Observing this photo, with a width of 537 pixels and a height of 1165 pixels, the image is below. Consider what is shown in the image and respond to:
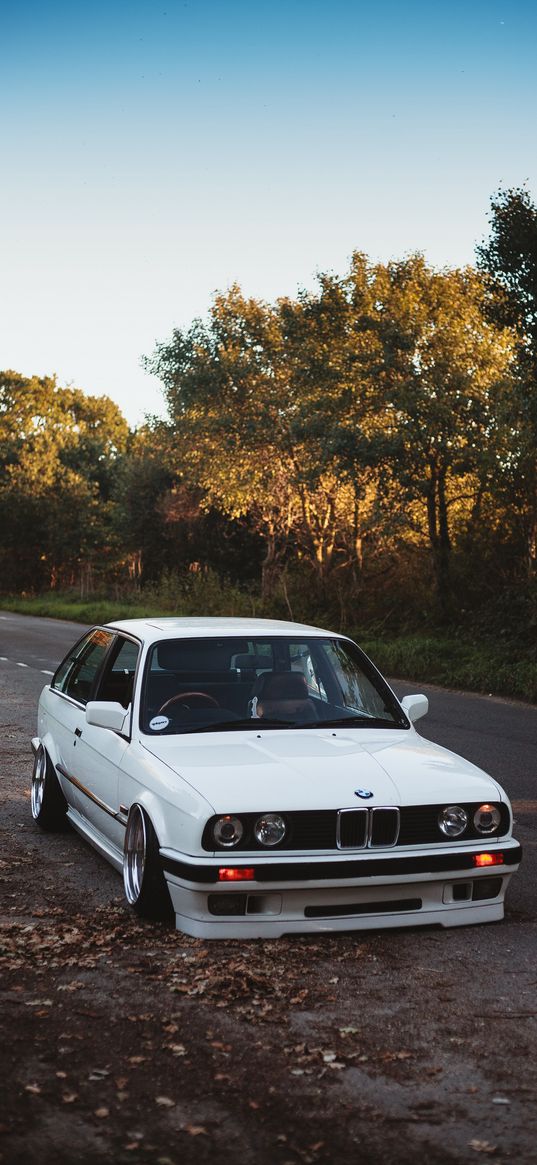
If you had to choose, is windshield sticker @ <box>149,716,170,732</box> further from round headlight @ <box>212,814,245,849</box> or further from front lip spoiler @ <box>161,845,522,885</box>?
round headlight @ <box>212,814,245,849</box>

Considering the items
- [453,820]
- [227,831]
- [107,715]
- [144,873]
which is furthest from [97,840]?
[453,820]

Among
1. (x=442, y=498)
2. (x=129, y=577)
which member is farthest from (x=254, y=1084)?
(x=129, y=577)

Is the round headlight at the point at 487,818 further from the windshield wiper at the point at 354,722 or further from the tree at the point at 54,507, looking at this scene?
the tree at the point at 54,507

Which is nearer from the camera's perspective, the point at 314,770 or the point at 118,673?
the point at 314,770

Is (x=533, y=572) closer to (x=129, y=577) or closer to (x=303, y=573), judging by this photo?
(x=303, y=573)

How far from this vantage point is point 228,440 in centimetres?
3244

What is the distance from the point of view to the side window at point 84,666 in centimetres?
736

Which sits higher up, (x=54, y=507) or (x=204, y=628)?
(x=54, y=507)

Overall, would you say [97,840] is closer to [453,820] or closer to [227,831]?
[227,831]

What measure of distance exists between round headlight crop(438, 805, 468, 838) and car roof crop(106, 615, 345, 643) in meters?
1.76

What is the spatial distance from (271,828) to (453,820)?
33.6 inches

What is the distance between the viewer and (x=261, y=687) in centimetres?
655

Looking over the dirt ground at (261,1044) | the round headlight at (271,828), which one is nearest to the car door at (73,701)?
the dirt ground at (261,1044)

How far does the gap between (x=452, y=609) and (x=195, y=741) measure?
62.3 feet
